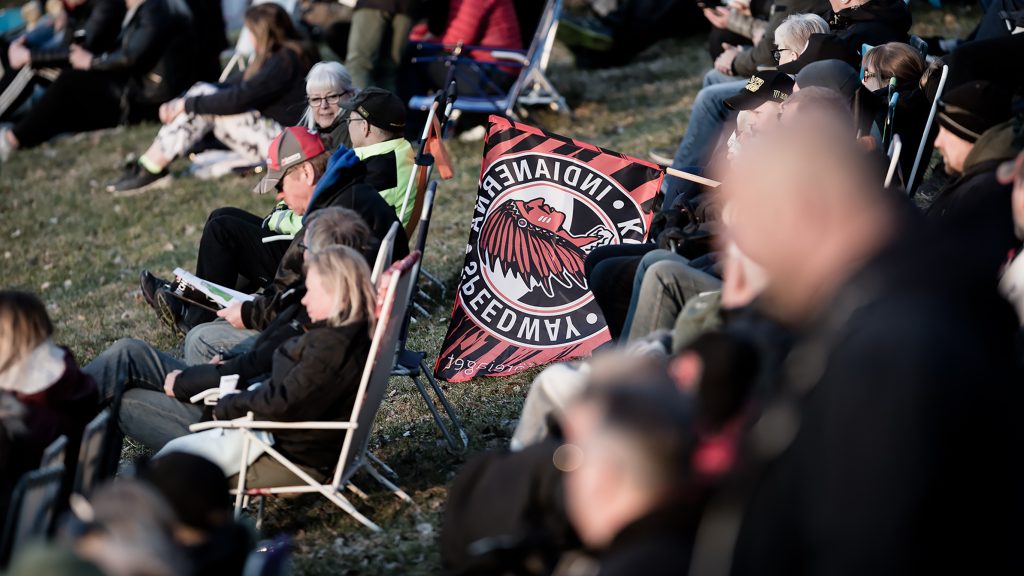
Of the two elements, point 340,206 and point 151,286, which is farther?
point 151,286

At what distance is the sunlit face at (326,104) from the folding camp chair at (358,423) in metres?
2.69

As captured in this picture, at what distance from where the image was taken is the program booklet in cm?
619

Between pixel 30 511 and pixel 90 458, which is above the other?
pixel 30 511

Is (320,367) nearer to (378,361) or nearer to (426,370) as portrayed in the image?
(378,361)

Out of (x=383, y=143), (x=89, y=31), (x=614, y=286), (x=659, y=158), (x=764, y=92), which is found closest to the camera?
(x=614, y=286)

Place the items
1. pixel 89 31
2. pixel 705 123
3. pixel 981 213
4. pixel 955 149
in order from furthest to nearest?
pixel 89 31 < pixel 705 123 < pixel 955 149 < pixel 981 213

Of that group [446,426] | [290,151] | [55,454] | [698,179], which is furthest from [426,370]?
[55,454]

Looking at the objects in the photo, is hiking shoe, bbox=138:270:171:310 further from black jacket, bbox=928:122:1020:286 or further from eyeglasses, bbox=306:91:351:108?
black jacket, bbox=928:122:1020:286

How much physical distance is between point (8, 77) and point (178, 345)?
22.9 feet

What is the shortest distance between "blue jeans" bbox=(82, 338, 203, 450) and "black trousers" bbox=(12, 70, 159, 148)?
25.5 ft

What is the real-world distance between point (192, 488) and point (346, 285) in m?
1.44

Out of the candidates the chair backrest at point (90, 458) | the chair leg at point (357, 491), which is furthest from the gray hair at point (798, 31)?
the chair backrest at point (90, 458)

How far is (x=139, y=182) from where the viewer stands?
10359 mm

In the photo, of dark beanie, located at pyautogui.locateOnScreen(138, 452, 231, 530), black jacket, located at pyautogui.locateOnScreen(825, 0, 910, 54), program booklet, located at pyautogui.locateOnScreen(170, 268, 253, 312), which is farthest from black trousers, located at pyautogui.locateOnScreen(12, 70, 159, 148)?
dark beanie, located at pyautogui.locateOnScreen(138, 452, 231, 530)
